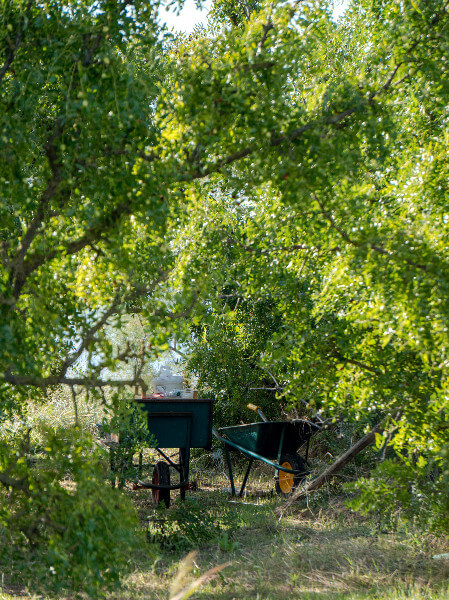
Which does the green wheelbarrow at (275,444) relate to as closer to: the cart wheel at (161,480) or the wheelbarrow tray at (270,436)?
the wheelbarrow tray at (270,436)

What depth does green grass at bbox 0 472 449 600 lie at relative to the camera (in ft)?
13.7

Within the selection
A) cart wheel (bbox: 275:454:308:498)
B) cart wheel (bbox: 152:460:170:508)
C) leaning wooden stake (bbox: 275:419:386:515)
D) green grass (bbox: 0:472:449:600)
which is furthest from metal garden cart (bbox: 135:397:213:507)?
leaning wooden stake (bbox: 275:419:386:515)

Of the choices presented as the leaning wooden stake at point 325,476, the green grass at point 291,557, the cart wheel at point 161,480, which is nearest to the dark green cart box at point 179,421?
the cart wheel at point 161,480

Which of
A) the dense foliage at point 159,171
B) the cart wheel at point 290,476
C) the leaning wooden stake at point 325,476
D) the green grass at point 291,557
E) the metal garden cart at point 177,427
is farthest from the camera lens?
the cart wheel at point 290,476

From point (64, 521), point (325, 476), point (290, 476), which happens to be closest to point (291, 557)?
point (325, 476)

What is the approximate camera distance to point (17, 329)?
2.95m

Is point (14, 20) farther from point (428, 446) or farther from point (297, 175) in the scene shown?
point (428, 446)

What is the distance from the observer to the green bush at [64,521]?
300cm

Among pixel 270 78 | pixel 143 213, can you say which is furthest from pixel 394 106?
pixel 143 213

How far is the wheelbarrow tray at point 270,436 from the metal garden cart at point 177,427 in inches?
19.4

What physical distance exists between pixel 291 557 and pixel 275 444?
9.38ft

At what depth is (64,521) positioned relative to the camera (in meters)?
3.09

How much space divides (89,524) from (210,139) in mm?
2016

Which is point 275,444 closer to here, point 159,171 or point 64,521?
point 64,521
